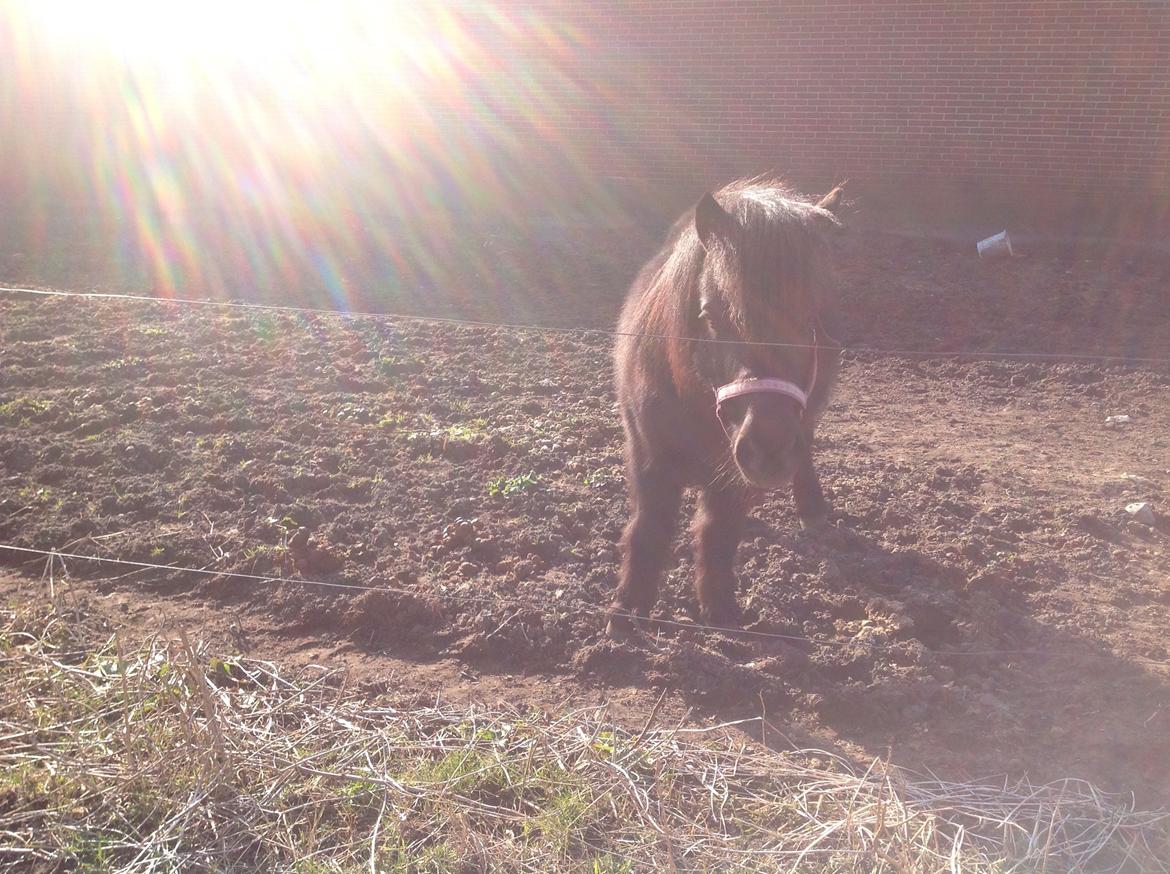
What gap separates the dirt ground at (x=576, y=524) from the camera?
129 inches

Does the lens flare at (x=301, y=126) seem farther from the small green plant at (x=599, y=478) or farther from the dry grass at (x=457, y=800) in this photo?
the dry grass at (x=457, y=800)

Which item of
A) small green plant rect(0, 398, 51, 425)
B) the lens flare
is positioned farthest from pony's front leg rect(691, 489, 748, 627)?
the lens flare

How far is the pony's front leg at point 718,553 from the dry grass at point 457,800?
725 mm

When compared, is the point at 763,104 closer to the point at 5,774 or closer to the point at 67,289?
the point at 67,289

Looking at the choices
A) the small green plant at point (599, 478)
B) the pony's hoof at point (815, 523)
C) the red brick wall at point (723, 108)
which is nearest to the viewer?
the pony's hoof at point (815, 523)

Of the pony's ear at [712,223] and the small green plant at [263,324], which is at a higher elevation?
the pony's ear at [712,223]

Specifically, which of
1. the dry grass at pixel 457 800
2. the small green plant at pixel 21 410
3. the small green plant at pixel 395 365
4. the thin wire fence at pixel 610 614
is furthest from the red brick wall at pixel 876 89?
the dry grass at pixel 457 800

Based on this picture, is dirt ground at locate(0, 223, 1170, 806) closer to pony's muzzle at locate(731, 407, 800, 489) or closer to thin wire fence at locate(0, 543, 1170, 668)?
thin wire fence at locate(0, 543, 1170, 668)

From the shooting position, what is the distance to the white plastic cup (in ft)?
31.1

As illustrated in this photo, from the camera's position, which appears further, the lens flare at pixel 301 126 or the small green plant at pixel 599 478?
the lens flare at pixel 301 126

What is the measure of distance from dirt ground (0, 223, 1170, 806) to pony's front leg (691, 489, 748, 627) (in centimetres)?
15

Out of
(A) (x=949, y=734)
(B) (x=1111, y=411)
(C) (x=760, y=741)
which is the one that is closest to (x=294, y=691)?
(C) (x=760, y=741)

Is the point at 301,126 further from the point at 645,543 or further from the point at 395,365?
the point at 645,543

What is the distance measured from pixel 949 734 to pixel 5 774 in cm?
322
